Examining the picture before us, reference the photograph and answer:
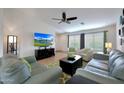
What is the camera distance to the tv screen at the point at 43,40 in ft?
20.3

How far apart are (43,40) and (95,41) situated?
3.70m

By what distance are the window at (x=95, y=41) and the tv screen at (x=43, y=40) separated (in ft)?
9.19

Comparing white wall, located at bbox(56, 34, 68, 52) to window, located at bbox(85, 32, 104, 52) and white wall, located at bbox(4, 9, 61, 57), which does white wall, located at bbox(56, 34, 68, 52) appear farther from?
white wall, located at bbox(4, 9, 61, 57)

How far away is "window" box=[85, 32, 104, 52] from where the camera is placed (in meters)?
6.84

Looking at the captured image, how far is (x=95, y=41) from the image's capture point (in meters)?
7.25

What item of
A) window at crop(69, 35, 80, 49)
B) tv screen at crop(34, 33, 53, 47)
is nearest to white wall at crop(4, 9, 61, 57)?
tv screen at crop(34, 33, 53, 47)

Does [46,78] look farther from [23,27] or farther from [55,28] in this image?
[55,28]

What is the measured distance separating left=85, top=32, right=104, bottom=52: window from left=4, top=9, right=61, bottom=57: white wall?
3.50m

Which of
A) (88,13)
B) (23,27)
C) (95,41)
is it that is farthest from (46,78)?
(95,41)

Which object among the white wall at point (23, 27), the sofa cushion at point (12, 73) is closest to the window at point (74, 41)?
the white wall at point (23, 27)
